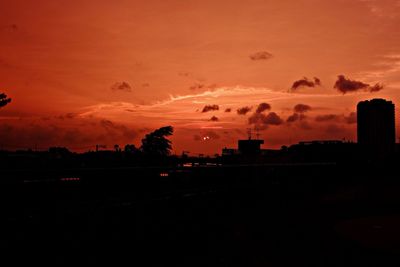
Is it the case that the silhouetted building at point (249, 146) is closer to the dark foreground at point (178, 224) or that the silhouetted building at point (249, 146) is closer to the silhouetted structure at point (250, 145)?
the silhouetted structure at point (250, 145)

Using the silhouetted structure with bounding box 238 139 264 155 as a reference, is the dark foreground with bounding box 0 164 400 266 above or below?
below

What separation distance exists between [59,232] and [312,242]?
340 inches

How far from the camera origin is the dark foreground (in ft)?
42.9

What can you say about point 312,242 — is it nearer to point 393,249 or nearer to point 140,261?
point 393,249

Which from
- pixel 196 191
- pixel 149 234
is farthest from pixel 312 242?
pixel 196 191

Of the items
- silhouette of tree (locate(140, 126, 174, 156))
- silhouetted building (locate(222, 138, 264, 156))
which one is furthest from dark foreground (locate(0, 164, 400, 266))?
silhouetted building (locate(222, 138, 264, 156))

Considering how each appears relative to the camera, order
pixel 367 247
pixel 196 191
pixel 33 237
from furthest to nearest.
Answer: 1. pixel 196 191
2. pixel 367 247
3. pixel 33 237

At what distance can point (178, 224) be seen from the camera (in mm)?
18484

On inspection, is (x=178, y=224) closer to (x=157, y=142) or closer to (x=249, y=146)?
(x=157, y=142)

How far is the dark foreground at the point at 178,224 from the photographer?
42.9ft

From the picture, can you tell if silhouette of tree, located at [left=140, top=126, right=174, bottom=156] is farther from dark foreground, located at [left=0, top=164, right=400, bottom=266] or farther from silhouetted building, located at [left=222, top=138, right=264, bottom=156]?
silhouetted building, located at [left=222, top=138, right=264, bottom=156]

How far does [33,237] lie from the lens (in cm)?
1313

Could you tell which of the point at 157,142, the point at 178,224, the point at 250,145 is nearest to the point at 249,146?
the point at 250,145

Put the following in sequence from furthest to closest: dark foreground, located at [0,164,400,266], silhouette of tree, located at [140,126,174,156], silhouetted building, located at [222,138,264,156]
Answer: silhouetted building, located at [222,138,264,156] < silhouette of tree, located at [140,126,174,156] < dark foreground, located at [0,164,400,266]
